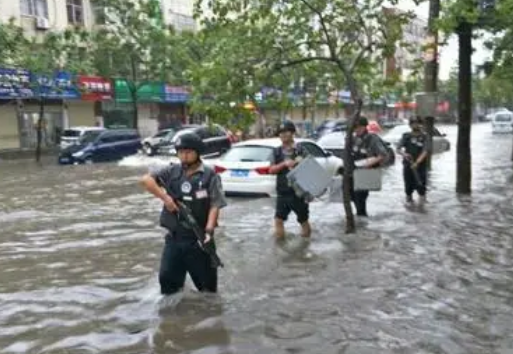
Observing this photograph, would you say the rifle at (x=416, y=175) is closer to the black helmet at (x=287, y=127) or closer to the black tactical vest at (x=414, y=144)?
the black tactical vest at (x=414, y=144)

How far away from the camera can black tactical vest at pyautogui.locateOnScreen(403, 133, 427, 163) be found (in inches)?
532

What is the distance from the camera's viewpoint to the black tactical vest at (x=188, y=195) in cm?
632

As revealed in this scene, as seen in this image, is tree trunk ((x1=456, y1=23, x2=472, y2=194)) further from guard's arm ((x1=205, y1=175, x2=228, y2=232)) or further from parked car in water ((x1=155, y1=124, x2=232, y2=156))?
parked car in water ((x1=155, y1=124, x2=232, y2=156))

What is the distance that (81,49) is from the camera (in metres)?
36.7

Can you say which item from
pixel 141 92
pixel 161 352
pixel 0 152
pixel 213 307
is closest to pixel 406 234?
pixel 213 307

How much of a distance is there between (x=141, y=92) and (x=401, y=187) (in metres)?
27.0

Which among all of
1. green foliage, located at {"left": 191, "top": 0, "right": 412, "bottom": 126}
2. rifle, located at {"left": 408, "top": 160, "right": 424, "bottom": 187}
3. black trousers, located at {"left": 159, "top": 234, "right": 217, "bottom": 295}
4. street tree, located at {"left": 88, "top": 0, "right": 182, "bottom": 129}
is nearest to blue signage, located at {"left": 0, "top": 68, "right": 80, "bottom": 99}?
street tree, located at {"left": 88, "top": 0, "right": 182, "bottom": 129}

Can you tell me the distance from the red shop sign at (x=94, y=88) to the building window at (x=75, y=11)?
374cm

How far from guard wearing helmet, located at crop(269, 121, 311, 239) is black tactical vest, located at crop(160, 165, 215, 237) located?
10.9ft

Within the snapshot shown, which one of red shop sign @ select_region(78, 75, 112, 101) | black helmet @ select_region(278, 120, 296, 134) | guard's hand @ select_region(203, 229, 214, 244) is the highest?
Result: red shop sign @ select_region(78, 75, 112, 101)

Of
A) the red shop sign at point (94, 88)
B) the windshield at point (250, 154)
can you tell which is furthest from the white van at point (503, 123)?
the windshield at point (250, 154)

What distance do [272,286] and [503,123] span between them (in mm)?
50366

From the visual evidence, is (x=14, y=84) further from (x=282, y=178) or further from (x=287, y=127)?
(x=287, y=127)

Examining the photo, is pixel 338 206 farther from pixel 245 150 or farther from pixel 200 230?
pixel 200 230
